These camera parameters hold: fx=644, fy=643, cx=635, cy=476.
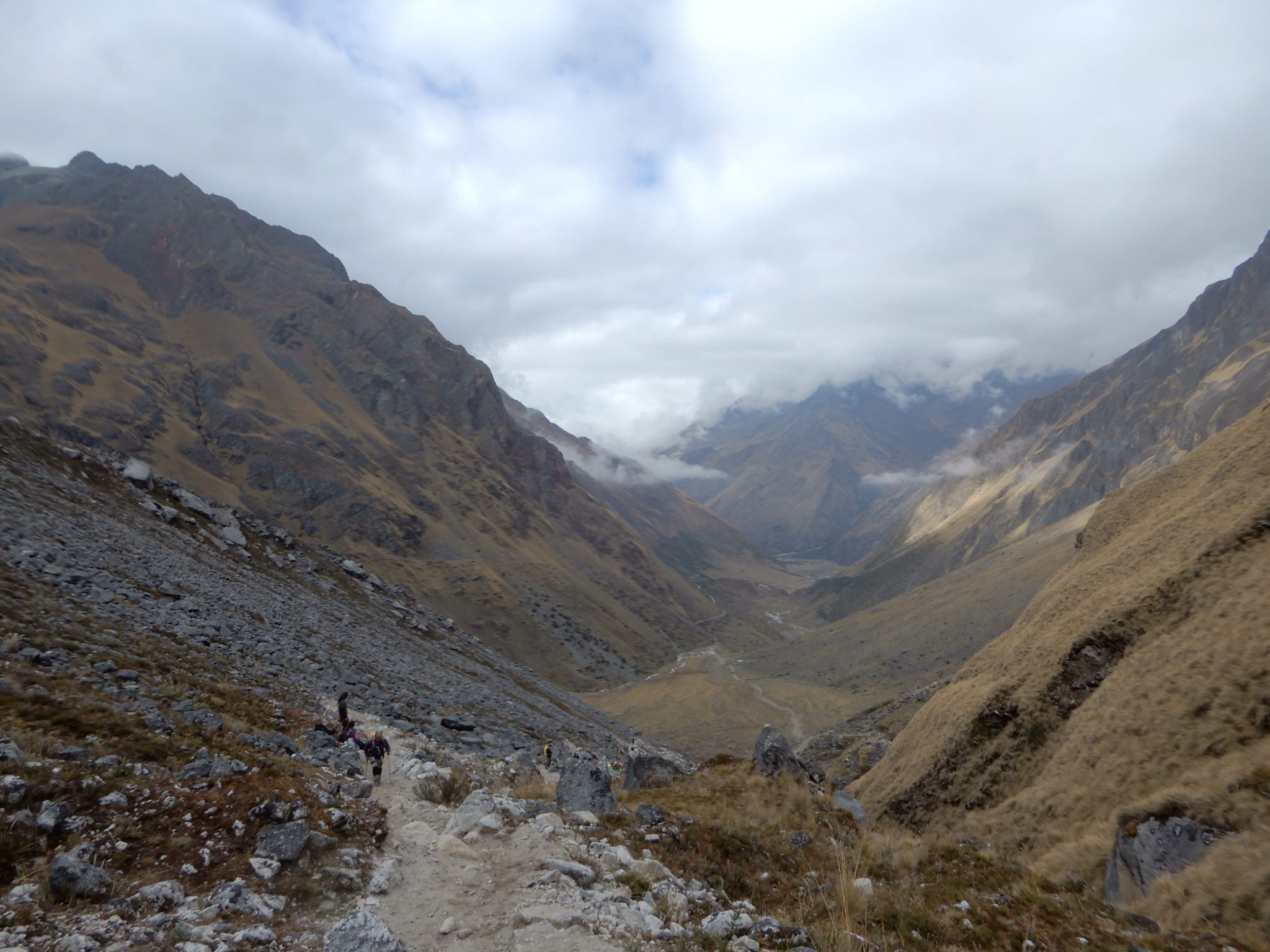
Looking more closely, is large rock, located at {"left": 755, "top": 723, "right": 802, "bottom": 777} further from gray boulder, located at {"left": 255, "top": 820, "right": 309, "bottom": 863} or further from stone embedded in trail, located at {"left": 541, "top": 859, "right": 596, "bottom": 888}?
gray boulder, located at {"left": 255, "top": 820, "right": 309, "bottom": 863}

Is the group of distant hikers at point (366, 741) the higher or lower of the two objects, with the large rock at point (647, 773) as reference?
higher

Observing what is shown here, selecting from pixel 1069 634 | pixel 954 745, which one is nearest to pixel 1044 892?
pixel 954 745

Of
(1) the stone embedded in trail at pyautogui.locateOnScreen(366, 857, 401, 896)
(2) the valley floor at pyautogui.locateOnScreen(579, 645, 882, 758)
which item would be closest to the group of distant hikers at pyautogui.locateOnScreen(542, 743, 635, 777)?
(1) the stone embedded in trail at pyautogui.locateOnScreen(366, 857, 401, 896)

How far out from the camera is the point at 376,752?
57.3 ft

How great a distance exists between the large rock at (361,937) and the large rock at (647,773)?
1435 centimetres

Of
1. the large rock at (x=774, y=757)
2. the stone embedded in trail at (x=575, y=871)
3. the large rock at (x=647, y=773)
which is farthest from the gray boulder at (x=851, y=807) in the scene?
the stone embedded in trail at (x=575, y=871)

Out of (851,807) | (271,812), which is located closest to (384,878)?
(271,812)

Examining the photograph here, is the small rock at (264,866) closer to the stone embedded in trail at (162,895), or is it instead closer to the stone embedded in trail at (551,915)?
the stone embedded in trail at (162,895)

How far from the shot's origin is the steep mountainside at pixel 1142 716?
10953 mm

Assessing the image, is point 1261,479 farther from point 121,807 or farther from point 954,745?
point 121,807

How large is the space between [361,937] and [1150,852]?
12.5 meters

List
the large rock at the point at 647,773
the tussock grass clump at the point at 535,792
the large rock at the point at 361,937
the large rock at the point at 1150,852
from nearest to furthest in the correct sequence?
the large rock at the point at 361,937 < the large rock at the point at 1150,852 < the tussock grass clump at the point at 535,792 < the large rock at the point at 647,773

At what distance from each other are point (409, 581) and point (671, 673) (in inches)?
1977

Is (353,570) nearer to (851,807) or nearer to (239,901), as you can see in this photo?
(851,807)
